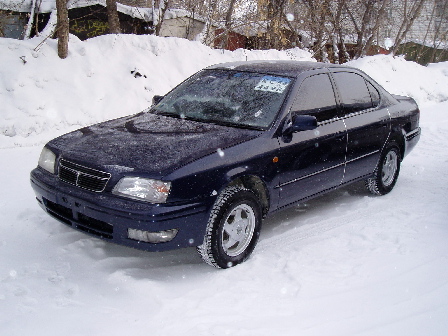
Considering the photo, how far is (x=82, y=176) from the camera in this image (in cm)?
376

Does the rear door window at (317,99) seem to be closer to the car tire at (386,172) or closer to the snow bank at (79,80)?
the car tire at (386,172)

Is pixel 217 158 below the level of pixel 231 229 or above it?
above

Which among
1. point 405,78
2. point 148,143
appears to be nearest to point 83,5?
point 405,78

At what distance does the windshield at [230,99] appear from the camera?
4.43 m

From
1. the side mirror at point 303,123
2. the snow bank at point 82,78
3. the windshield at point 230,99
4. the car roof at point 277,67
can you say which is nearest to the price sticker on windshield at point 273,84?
the windshield at point 230,99

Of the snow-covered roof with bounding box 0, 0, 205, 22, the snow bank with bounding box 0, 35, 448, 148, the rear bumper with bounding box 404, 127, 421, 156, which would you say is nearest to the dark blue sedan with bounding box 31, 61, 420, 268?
the rear bumper with bounding box 404, 127, 421, 156

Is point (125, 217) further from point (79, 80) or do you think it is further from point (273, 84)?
point (79, 80)

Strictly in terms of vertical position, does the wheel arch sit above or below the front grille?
below

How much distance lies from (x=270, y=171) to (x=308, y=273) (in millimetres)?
895

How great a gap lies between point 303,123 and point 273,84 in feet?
2.13

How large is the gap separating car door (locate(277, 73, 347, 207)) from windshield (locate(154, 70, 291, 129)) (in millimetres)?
223

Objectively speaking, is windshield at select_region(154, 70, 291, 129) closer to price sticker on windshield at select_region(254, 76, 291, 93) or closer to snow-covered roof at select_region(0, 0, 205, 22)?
price sticker on windshield at select_region(254, 76, 291, 93)

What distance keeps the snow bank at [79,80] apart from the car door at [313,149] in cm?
468

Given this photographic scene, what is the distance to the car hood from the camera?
3656 millimetres
